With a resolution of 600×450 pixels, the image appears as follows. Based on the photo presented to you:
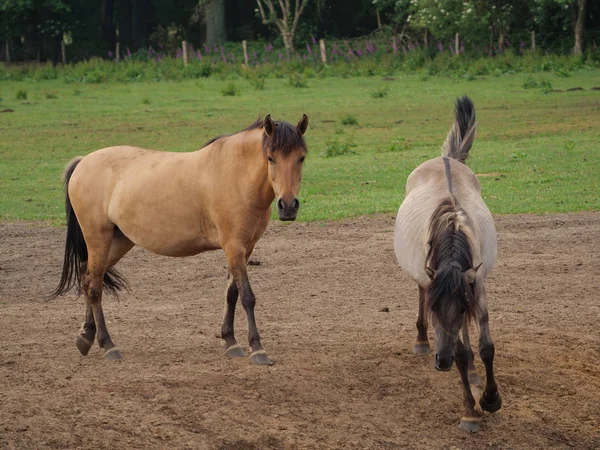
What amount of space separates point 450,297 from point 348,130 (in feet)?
52.9

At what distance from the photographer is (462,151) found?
27.7 ft

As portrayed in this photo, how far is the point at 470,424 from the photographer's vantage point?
21.0ft

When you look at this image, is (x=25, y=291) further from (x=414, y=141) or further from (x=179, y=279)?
(x=414, y=141)

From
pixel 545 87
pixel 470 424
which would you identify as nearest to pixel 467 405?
pixel 470 424

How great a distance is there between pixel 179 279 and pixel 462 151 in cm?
368

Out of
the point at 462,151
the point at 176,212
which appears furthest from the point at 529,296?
the point at 176,212

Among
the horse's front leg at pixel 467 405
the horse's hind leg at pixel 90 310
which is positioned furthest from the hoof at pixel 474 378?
the horse's hind leg at pixel 90 310

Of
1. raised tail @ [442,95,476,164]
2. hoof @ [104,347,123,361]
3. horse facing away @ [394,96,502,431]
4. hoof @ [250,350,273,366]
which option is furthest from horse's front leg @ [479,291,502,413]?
hoof @ [104,347,123,361]

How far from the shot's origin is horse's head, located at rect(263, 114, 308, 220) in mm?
6758

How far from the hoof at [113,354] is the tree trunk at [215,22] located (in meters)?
36.7

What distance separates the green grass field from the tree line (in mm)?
5970

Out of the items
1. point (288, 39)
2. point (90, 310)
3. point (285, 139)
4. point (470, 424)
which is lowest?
point (470, 424)

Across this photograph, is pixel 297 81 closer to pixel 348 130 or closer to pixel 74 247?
pixel 348 130

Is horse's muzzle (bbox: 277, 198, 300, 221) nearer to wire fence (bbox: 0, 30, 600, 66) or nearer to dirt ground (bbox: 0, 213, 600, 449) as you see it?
dirt ground (bbox: 0, 213, 600, 449)
